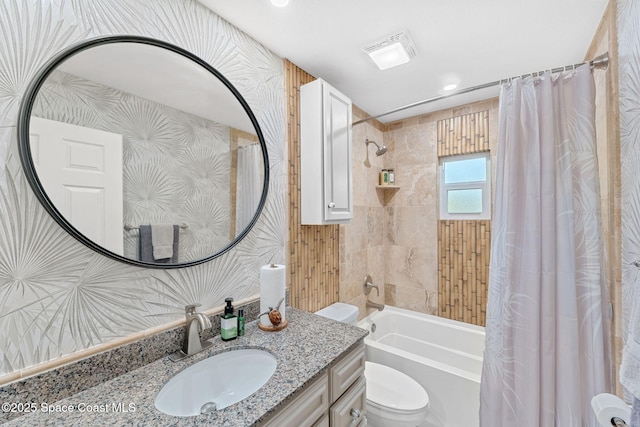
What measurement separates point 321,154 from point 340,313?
111 cm

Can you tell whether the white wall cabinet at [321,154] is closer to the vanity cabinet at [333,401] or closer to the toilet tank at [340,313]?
the toilet tank at [340,313]

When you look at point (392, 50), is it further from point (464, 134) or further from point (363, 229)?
point (363, 229)

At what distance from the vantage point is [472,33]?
139cm

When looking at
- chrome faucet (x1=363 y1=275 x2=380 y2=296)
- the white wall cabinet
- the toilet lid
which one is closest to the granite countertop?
the toilet lid

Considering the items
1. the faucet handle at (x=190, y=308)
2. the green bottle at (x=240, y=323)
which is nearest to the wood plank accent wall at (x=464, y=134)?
the green bottle at (x=240, y=323)

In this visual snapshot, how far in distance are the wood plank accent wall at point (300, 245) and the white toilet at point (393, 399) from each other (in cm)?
26

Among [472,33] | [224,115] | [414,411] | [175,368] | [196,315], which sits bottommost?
[414,411]

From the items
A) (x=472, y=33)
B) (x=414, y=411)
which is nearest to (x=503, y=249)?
(x=414, y=411)

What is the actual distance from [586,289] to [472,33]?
54.0 inches

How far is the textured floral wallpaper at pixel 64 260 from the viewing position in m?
0.73

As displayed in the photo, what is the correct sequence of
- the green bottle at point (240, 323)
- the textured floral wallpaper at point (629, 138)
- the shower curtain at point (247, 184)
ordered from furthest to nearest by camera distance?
the shower curtain at point (247, 184), the green bottle at point (240, 323), the textured floral wallpaper at point (629, 138)

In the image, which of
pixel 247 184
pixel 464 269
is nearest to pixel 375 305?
pixel 464 269

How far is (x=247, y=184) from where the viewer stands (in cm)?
134

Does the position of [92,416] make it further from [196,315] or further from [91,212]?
[91,212]
